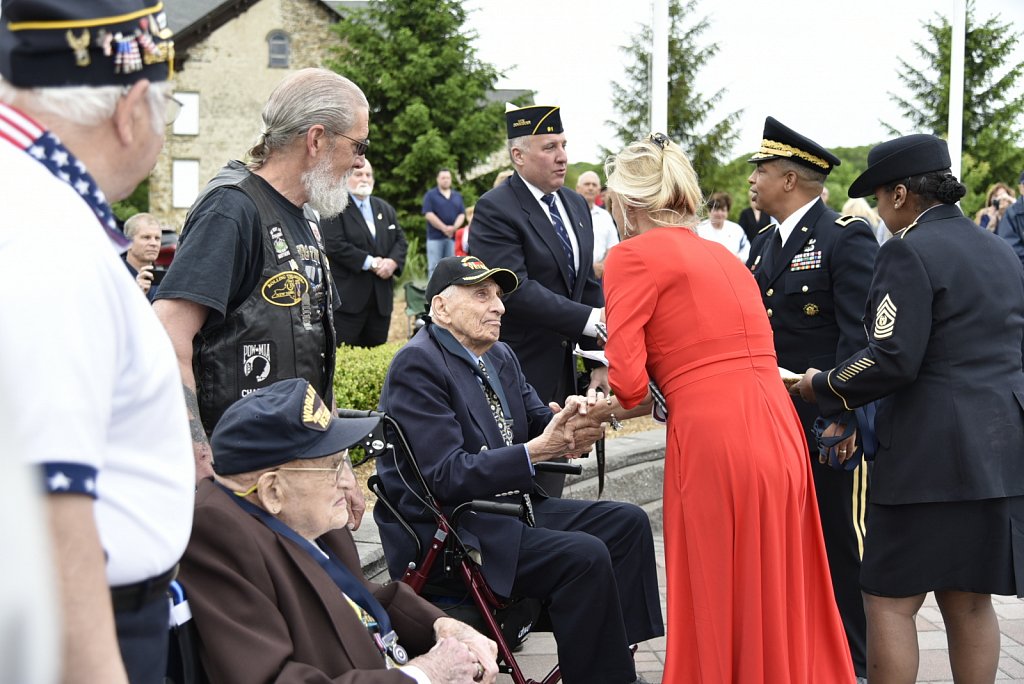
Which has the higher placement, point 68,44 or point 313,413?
point 68,44

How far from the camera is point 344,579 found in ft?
9.30

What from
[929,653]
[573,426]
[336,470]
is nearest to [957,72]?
[929,653]

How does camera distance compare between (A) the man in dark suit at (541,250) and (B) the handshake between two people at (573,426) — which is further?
(A) the man in dark suit at (541,250)

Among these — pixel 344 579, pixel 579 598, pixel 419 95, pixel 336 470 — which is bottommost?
pixel 579 598

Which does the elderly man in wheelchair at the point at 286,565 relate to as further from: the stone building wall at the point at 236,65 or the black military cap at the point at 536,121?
the stone building wall at the point at 236,65

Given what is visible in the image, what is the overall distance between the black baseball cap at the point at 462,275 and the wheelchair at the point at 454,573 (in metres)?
0.66

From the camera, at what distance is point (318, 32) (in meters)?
42.4

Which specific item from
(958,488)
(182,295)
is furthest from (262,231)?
(958,488)

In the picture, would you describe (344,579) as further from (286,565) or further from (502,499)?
(502,499)

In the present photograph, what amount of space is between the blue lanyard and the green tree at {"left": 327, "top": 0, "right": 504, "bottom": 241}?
28772 millimetres

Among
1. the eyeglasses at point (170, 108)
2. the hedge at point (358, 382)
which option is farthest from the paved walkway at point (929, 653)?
the eyeglasses at point (170, 108)

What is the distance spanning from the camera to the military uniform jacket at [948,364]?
12.0ft

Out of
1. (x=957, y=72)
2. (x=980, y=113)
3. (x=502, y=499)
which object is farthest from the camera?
(x=980, y=113)

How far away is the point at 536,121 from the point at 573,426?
2086 millimetres
